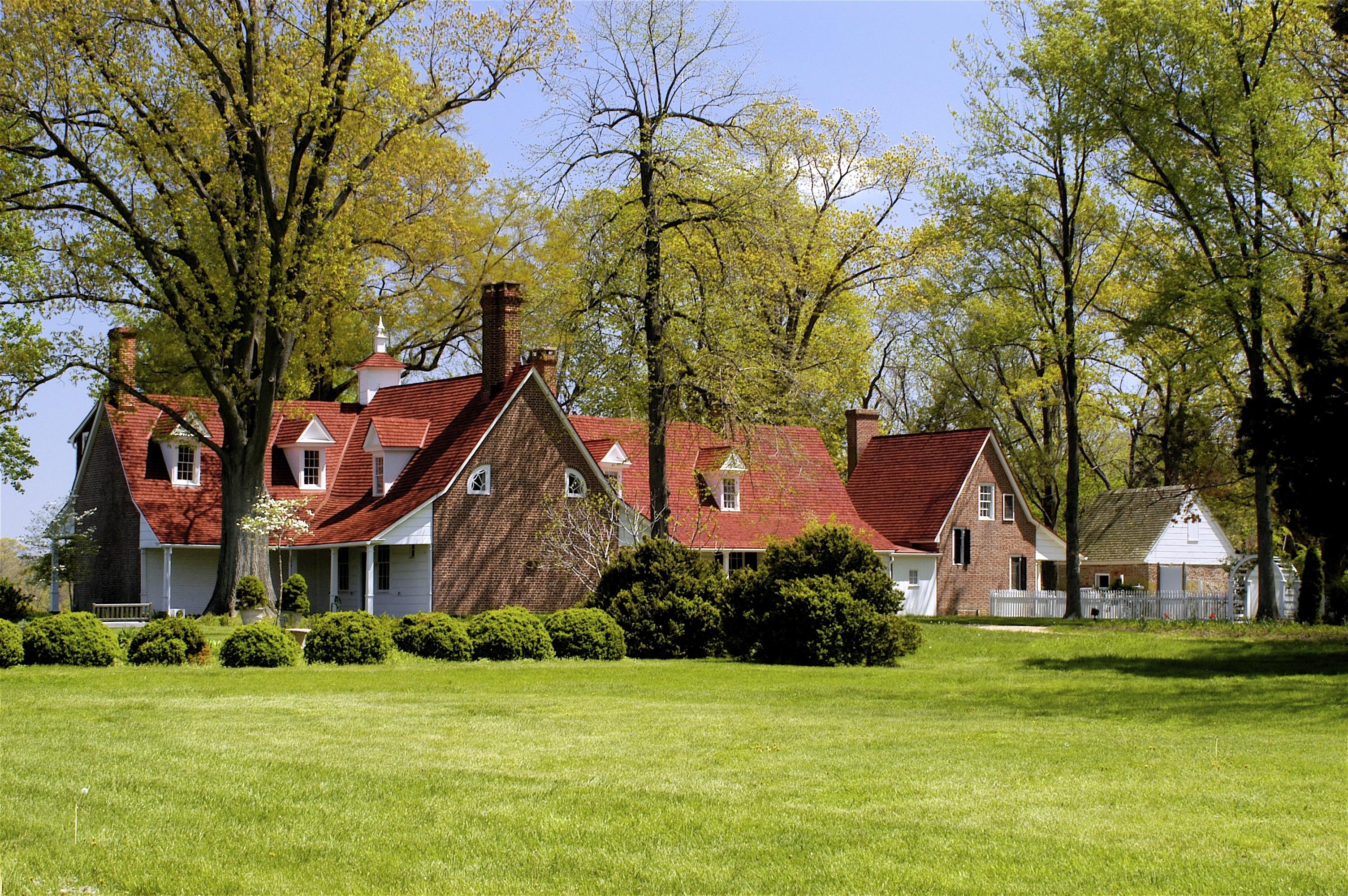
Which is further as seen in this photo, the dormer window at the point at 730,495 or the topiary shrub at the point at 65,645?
the dormer window at the point at 730,495

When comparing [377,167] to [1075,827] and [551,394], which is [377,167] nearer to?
[551,394]

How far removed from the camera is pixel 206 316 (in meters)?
32.5

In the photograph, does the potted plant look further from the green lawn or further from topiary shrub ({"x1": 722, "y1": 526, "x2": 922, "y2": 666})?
the green lawn

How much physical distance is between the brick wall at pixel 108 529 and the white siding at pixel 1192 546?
120 feet

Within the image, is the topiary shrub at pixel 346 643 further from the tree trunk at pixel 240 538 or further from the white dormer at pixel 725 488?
the white dormer at pixel 725 488

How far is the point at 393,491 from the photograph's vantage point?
1422 inches

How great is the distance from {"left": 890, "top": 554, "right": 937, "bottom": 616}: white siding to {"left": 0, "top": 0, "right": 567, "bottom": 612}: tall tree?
70.1 ft

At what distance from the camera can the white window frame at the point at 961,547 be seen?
45.7 m

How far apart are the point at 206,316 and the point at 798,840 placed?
92.3 ft

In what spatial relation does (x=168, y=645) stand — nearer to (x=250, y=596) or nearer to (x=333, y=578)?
(x=250, y=596)

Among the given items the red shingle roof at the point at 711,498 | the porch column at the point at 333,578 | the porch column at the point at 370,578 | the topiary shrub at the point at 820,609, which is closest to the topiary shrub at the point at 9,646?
the topiary shrub at the point at 820,609

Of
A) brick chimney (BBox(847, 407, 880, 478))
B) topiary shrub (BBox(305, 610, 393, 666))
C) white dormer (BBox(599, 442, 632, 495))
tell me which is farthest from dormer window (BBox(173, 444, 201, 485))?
brick chimney (BBox(847, 407, 880, 478))

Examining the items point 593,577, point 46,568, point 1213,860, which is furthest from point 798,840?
point 46,568

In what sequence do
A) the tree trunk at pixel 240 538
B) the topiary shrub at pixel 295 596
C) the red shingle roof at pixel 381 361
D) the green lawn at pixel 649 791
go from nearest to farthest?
the green lawn at pixel 649 791, the tree trunk at pixel 240 538, the topiary shrub at pixel 295 596, the red shingle roof at pixel 381 361
